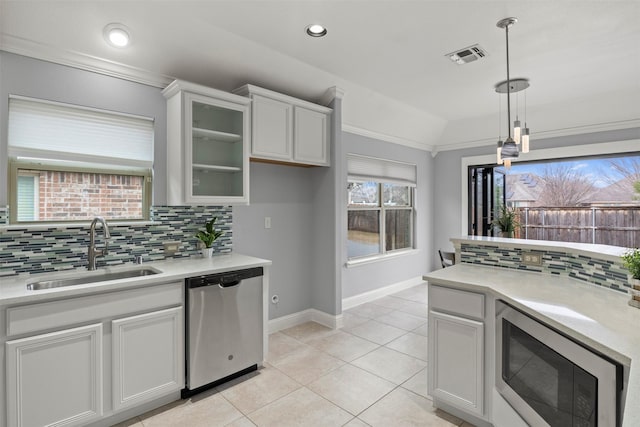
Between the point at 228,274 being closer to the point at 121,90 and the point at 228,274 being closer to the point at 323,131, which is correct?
the point at 121,90

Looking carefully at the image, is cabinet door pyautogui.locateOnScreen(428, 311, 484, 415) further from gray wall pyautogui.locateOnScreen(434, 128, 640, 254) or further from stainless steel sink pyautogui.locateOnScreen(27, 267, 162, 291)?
gray wall pyautogui.locateOnScreen(434, 128, 640, 254)

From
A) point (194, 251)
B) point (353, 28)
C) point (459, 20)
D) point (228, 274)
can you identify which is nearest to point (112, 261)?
point (194, 251)

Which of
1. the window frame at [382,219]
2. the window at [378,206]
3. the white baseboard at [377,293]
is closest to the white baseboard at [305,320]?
the white baseboard at [377,293]

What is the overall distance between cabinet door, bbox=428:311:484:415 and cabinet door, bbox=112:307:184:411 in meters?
1.75

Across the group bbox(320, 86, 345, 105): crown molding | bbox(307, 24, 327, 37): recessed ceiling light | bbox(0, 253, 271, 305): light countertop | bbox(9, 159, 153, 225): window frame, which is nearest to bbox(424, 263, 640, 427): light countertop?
bbox(0, 253, 271, 305): light countertop

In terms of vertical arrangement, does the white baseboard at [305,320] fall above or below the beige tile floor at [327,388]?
above

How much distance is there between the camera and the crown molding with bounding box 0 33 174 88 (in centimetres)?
215

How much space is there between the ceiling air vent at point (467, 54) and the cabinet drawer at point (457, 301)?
2.11 metres

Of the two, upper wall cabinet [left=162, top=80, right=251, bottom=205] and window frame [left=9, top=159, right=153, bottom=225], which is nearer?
window frame [left=9, top=159, right=153, bottom=225]

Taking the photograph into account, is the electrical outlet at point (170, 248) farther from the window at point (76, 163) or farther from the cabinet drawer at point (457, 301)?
the cabinet drawer at point (457, 301)

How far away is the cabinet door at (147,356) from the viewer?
6.74 feet

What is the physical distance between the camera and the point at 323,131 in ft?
11.9

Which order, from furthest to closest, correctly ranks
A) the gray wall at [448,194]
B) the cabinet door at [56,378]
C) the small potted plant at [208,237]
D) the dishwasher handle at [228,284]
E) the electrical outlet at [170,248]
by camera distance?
the gray wall at [448,194] < the small potted plant at [208,237] < the electrical outlet at [170,248] < the dishwasher handle at [228,284] < the cabinet door at [56,378]

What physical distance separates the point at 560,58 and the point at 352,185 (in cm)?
257
